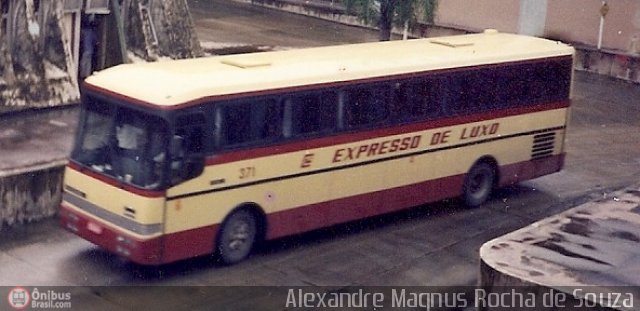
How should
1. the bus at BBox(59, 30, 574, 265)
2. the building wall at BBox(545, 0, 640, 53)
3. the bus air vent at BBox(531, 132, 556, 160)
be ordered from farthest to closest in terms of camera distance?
the building wall at BBox(545, 0, 640, 53) → the bus air vent at BBox(531, 132, 556, 160) → the bus at BBox(59, 30, 574, 265)

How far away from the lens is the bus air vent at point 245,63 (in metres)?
13.1

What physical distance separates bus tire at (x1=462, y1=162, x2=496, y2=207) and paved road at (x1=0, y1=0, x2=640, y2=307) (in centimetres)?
18

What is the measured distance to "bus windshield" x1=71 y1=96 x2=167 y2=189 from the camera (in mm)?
11758

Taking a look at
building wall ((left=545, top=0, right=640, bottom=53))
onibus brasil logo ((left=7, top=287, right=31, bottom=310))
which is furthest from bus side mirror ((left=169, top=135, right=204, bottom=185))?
building wall ((left=545, top=0, right=640, bottom=53))

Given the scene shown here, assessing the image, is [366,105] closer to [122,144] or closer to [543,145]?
[122,144]

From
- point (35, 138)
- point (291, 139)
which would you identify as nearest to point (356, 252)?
point (291, 139)

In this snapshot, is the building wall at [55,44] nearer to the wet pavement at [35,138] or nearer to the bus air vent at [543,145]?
the wet pavement at [35,138]

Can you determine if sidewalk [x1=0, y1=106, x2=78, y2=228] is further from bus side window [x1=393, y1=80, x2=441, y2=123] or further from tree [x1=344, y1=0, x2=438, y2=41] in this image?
tree [x1=344, y1=0, x2=438, y2=41]

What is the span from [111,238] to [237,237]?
5.49 ft

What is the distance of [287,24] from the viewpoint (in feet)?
112

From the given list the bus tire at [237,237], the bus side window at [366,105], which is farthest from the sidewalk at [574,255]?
the bus tire at [237,237]

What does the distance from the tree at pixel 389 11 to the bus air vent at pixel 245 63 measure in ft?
31.3


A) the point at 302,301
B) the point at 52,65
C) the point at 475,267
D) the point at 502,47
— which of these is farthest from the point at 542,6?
the point at 302,301

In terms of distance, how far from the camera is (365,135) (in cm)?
1392
